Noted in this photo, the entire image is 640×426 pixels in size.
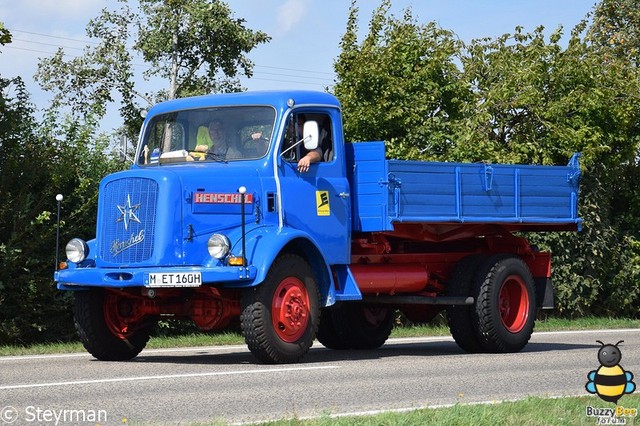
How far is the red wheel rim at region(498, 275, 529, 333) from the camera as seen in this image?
16.1m

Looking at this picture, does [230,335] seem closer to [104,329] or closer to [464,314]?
[464,314]

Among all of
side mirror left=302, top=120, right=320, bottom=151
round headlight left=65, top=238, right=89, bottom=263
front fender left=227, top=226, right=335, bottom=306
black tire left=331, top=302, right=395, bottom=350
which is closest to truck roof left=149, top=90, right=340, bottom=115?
side mirror left=302, top=120, right=320, bottom=151

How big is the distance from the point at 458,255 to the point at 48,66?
25.5m

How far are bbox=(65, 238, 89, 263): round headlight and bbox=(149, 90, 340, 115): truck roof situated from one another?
198 centimetres

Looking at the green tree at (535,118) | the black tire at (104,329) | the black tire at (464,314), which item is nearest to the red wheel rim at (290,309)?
the black tire at (104,329)

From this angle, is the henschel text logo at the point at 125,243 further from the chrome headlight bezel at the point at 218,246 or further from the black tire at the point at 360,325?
the black tire at the point at 360,325

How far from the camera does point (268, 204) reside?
13438mm

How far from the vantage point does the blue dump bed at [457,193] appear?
14539mm

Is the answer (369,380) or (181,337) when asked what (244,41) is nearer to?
(181,337)

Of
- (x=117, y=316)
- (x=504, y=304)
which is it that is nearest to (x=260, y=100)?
(x=117, y=316)

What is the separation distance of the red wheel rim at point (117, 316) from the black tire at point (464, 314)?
408 cm

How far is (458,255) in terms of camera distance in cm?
1639

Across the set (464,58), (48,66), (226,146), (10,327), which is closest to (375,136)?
(464,58)

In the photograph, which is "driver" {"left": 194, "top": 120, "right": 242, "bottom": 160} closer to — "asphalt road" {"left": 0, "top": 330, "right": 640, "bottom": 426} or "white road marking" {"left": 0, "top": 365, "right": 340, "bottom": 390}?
"asphalt road" {"left": 0, "top": 330, "right": 640, "bottom": 426}
